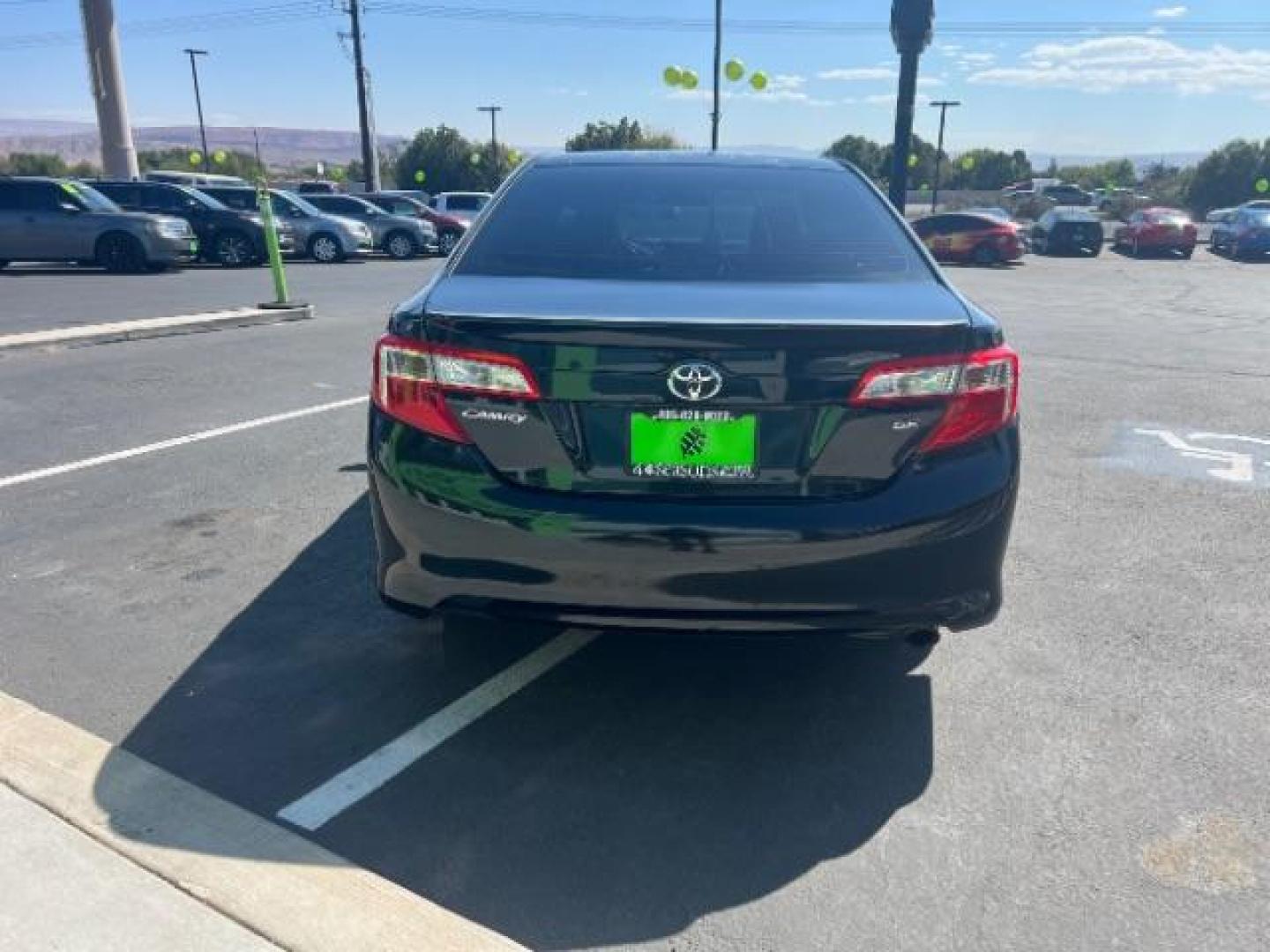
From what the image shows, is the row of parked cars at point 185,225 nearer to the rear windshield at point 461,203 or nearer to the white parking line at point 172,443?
the rear windshield at point 461,203

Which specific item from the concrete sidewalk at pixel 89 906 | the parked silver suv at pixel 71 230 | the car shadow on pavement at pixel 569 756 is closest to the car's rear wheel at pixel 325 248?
the parked silver suv at pixel 71 230

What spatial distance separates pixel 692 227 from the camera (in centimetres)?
357

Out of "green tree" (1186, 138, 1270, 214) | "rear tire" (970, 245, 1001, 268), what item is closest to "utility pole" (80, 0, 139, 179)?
"rear tire" (970, 245, 1001, 268)

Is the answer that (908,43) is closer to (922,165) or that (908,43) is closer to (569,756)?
(569,756)

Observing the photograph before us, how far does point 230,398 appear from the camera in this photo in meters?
7.38

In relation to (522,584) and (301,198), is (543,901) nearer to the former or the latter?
(522,584)

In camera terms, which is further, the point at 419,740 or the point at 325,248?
the point at 325,248

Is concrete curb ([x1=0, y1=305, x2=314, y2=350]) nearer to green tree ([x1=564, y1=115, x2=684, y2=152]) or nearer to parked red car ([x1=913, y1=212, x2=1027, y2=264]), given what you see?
parked red car ([x1=913, y1=212, x2=1027, y2=264])

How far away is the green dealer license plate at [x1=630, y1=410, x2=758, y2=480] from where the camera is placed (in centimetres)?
256

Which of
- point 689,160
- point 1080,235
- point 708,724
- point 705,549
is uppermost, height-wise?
point 689,160

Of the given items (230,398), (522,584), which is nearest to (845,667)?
(522,584)

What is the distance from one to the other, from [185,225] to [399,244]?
6.46 metres

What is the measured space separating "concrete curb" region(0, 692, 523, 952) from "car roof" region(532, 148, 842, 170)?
2.57 meters

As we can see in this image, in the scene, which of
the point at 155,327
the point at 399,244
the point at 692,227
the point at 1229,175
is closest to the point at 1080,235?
the point at 399,244
